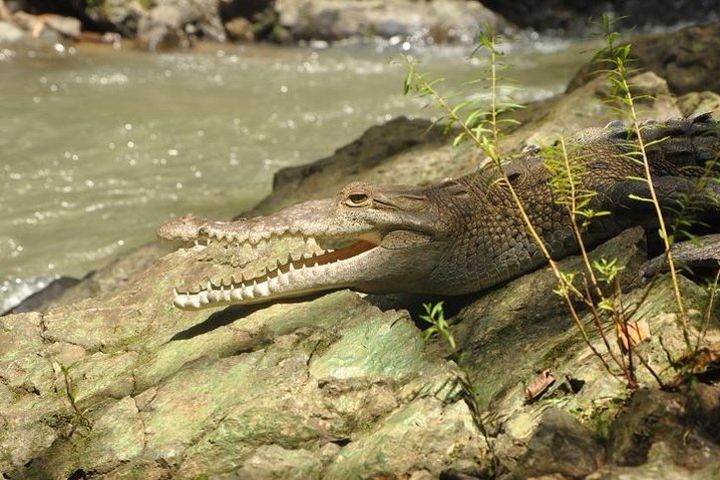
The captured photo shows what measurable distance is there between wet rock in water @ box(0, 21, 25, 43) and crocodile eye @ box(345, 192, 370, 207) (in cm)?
1273

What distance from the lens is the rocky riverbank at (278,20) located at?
612 inches

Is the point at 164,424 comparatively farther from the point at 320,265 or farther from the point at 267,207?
the point at 267,207

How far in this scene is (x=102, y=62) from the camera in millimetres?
14016

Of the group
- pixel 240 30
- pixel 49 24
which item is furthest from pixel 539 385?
pixel 240 30

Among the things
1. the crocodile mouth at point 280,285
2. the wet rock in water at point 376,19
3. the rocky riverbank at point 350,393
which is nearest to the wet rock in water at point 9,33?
the wet rock in water at point 376,19

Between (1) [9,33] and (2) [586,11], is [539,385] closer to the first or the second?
(1) [9,33]

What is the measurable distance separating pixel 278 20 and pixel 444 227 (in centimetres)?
1359

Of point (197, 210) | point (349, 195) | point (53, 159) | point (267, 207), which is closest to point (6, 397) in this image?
point (349, 195)

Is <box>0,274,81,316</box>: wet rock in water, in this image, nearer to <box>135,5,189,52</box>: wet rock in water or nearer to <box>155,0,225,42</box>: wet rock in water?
<box>135,5,189,52</box>: wet rock in water

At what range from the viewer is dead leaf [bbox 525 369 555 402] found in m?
2.99

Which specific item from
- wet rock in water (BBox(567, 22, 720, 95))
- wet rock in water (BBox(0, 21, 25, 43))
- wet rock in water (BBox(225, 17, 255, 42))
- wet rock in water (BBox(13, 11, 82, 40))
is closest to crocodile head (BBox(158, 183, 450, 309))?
wet rock in water (BBox(567, 22, 720, 95))

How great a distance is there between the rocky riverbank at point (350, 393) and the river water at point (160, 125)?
10.5 feet

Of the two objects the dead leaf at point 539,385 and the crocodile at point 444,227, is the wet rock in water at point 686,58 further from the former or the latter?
the dead leaf at point 539,385

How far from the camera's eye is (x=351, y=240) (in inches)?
158
